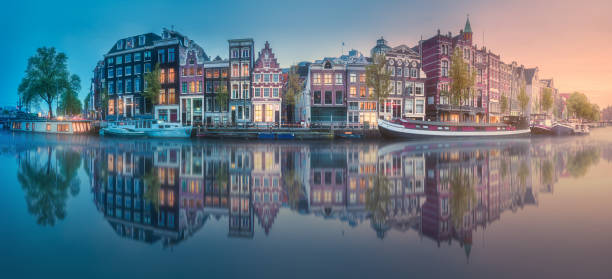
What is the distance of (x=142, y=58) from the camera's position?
195ft

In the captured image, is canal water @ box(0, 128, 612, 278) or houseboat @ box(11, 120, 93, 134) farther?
houseboat @ box(11, 120, 93, 134)

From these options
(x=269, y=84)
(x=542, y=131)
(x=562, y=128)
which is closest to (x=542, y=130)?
(x=542, y=131)

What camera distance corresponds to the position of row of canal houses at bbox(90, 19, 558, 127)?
49906 millimetres

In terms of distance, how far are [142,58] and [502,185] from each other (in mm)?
64335

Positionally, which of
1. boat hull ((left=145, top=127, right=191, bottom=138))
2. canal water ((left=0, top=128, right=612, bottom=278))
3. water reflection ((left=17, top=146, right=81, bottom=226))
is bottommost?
canal water ((left=0, top=128, right=612, bottom=278))

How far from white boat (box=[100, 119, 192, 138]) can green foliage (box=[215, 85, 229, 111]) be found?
876cm

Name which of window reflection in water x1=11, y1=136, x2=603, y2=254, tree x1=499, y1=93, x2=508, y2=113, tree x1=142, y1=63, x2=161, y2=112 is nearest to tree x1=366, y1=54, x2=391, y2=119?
window reflection in water x1=11, y1=136, x2=603, y2=254

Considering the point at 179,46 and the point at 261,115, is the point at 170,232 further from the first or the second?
the point at 179,46

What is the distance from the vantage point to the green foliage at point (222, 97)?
50.0 metres

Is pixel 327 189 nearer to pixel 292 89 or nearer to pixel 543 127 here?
pixel 292 89

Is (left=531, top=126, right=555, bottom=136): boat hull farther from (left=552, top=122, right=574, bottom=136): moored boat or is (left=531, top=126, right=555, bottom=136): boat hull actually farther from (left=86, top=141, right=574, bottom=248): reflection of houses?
(left=86, top=141, right=574, bottom=248): reflection of houses

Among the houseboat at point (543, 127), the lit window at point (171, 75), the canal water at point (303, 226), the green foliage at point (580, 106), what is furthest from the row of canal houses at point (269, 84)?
the green foliage at point (580, 106)

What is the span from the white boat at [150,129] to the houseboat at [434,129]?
91.3 ft

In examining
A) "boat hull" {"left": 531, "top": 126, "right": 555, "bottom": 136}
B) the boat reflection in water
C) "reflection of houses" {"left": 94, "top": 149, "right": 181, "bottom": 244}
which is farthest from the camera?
"boat hull" {"left": 531, "top": 126, "right": 555, "bottom": 136}
